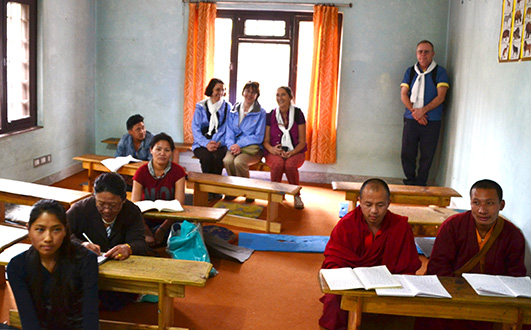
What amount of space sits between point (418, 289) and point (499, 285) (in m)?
0.46

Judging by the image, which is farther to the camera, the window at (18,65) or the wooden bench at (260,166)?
the wooden bench at (260,166)

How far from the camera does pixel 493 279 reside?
291cm

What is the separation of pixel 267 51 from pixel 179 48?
114cm

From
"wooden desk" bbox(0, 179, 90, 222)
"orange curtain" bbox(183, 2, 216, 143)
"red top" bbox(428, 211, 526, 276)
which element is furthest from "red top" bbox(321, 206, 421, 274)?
"orange curtain" bbox(183, 2, 216, 143)

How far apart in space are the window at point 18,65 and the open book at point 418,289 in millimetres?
4591

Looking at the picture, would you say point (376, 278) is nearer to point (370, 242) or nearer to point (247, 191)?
point (370, 242)

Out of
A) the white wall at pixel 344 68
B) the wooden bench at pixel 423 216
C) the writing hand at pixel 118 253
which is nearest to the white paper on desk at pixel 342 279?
the writing hand at pixel 118 253

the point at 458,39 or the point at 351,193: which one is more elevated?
the point at 458,39

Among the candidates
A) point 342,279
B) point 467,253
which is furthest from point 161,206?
point 467,253

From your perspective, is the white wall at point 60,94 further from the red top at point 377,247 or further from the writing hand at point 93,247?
the red top at point 377,247

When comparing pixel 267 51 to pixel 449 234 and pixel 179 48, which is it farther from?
pixel 449 234

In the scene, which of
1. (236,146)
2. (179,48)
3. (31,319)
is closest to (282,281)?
(31,319)

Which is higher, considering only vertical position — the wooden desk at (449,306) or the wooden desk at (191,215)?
the wooden desk at (191,215)

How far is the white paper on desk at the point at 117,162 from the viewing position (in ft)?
18.7
